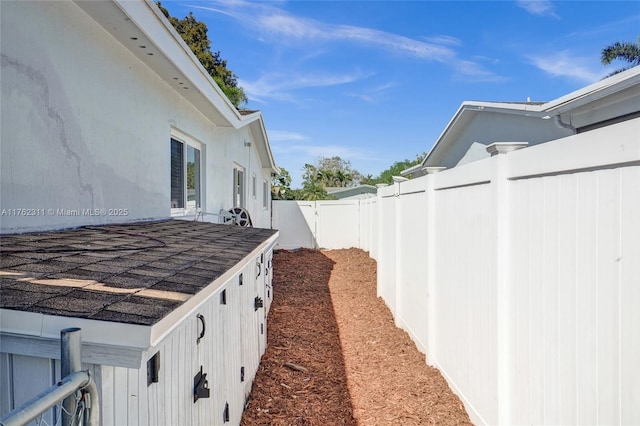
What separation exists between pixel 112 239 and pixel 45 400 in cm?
224

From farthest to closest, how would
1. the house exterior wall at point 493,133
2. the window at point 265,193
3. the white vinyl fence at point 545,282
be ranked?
the window at point 265,193, the house exterior wall at point 493,133, the white vinyl fence at point 545,282

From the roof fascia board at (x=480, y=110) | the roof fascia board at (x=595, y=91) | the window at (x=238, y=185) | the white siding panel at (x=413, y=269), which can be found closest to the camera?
the roof fascia board at (x=595, y=91)

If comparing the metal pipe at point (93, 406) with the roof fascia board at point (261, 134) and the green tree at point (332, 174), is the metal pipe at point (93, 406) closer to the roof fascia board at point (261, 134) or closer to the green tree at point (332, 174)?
the roof fascia board at point (261, 134)

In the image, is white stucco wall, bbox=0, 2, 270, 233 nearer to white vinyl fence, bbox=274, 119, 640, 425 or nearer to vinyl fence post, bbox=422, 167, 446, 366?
white vinyl fence, bbox=274, 119, 640, 425

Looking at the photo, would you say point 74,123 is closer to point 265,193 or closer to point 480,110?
point 480,110

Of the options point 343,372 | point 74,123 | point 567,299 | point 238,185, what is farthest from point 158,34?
point 238,185

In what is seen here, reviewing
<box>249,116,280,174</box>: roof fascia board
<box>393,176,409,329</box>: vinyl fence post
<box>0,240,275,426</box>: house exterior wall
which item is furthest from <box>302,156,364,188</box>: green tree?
<box>0,240,275,426</box>: house exterior wall

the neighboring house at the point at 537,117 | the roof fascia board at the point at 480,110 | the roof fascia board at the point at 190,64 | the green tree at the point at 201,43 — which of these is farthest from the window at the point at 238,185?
the green tree at the point at 201,43

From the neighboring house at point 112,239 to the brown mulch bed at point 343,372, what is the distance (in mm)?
427

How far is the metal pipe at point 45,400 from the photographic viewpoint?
899mm

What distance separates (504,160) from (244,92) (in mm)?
23885

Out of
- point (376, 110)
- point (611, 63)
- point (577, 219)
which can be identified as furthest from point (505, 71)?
point (577, 219)

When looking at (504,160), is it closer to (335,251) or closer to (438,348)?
(438,348)

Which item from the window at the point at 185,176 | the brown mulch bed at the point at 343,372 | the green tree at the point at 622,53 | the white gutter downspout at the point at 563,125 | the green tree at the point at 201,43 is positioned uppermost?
the green tree at the point at 201,43
